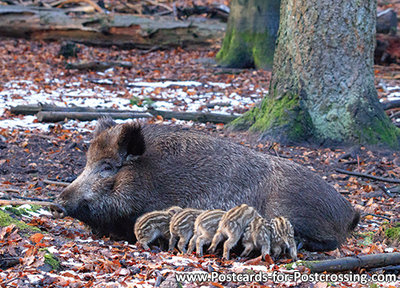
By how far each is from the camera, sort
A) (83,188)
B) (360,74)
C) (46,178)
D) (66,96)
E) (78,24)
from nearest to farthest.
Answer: (83,188), (46,178), (360,74), (66,96), (78,24)

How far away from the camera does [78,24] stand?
62.4ft

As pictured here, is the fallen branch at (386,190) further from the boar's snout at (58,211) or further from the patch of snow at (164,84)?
the patch of snow at (164,84)

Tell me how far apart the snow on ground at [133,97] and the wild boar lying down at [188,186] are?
491cm

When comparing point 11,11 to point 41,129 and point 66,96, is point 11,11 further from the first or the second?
point 41,129

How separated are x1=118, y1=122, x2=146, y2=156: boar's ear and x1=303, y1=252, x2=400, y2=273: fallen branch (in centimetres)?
225

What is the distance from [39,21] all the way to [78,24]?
125 cm

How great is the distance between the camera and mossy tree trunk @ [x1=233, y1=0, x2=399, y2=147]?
966 centimetres

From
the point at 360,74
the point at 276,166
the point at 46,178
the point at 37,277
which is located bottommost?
the point at 46,178

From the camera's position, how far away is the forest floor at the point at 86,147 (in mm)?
4699

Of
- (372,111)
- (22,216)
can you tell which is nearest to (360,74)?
(372,111)

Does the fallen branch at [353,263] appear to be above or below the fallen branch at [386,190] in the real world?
above

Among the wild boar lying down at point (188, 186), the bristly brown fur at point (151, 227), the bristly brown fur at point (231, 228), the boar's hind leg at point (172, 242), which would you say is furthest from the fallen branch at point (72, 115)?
the bristly brown fur at point (231, 228)

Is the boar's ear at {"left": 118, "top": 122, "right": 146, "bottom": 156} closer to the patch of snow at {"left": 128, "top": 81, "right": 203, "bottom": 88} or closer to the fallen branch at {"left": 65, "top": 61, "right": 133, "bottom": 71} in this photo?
the patch of snow at {"left": 128, "top": 81, "right": 203, "bottom": 88}

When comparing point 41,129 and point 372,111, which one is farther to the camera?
point 41,129
